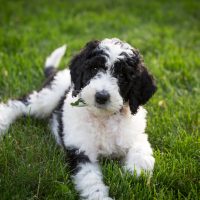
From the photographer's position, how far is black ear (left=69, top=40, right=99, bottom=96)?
4547 mm

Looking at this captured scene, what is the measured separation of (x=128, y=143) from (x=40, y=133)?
1.04m

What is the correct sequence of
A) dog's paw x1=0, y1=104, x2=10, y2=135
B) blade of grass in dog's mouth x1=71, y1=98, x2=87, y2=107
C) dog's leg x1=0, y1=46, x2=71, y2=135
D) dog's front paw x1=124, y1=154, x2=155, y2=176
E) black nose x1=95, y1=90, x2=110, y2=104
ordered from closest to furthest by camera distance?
black nose x1=95, y1=90, x2=110, y2=104 → dog's front paw x1=124, y1=154, x2=155, y2=176 → blade of grass in dog's mouth x1=71, y1=98, x2=87, y2=107 → dog's paw x1=0, y1=104, x2=10, y2=135 → dog's leg x1=0, y1=46, x2=71, y2=135

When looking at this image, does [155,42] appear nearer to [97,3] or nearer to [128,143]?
[97,3]

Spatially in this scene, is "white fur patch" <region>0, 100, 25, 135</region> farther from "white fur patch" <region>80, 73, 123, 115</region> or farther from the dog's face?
"white fur patch" <region>80, 73, 123, 115</region>

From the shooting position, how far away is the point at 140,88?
15.1 ft

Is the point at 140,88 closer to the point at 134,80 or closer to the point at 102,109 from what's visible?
the point at 134,80

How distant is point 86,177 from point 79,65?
109 cm

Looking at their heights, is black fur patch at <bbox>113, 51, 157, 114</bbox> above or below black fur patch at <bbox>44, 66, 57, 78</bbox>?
above

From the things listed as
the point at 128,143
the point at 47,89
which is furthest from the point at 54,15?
the point at 128,143

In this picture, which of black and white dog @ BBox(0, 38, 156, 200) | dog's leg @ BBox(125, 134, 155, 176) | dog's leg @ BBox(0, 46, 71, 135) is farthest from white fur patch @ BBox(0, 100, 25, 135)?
dog's leg @ BBox(125, 134, 155, 176)

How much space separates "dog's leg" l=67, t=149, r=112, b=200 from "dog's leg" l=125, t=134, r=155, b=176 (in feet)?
0.99

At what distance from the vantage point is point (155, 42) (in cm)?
819

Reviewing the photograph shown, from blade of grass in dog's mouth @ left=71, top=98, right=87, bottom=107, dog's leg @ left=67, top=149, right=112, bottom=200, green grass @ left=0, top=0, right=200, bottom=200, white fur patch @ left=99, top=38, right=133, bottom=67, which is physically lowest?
green grass @ left=0, top=0, right=200, bottom=200

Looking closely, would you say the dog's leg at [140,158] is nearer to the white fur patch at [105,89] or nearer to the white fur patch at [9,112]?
the white fur patch at [105,89]
